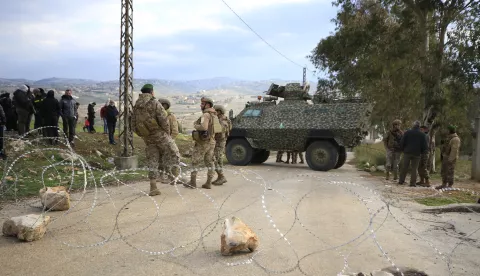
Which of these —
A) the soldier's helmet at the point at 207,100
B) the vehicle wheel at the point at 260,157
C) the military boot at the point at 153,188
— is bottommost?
the vehicle wheel at the point at 260,157

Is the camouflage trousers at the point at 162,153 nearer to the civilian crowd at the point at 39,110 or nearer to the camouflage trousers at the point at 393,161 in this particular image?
the civilian crowd at the point at 39,110

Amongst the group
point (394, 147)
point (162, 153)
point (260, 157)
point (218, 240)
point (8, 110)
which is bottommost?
point (260, 157)

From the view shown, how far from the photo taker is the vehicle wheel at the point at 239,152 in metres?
13.2

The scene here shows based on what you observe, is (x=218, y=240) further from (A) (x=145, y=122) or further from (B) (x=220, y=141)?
(B) (x=220, y=141)

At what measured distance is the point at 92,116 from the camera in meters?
18.1

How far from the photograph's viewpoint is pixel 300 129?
12594 millimetres

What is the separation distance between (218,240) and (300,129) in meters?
8.20

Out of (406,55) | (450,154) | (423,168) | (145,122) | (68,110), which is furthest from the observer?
(406,55)

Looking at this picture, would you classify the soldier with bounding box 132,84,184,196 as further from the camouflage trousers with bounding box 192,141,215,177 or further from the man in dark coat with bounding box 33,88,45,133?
the man in dark coat with bounding box 33,88,45,133

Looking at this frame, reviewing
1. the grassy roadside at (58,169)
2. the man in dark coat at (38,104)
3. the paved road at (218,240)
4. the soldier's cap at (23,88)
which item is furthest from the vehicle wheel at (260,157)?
the soldier's cap at (23,88)

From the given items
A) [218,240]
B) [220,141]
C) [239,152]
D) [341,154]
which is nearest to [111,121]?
[239,152]

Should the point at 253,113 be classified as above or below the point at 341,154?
above

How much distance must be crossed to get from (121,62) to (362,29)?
39.2 feet

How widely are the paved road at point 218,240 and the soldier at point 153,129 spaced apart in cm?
59
